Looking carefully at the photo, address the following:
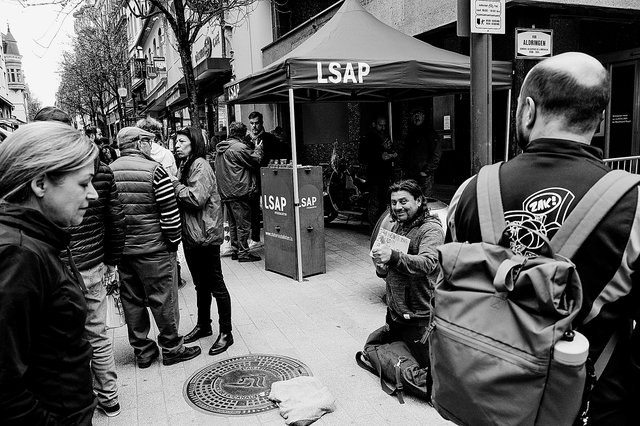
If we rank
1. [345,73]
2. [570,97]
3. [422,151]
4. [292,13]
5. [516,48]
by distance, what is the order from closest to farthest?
[570,97]
[516,48]
[345,73]
[422,151]
[292,13]

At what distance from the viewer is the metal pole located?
3.78m

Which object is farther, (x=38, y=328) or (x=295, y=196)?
(x=295, y=196)

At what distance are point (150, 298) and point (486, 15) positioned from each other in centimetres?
340

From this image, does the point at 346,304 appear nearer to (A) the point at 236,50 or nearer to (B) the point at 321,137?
(B) the point at 321,137

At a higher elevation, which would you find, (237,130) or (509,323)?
(237,130)

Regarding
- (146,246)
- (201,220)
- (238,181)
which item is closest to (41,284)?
(146,246)

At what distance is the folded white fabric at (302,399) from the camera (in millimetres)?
3365

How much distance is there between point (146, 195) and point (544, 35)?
15.7 ft

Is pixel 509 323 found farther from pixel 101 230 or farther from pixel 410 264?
pixel 101 230

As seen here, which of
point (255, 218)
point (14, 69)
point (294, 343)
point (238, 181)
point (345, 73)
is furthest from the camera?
point (14, 69)

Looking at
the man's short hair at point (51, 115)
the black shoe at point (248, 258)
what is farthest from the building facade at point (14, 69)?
the man's short hair at point (51, 115)

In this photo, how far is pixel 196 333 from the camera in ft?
15.7

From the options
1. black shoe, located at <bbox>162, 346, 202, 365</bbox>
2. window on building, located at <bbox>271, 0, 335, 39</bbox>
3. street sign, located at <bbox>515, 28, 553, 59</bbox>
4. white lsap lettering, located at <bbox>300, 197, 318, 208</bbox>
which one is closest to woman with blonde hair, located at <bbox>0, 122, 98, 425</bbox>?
black shoe, located at <bbox>162, 346, 202, 365</bbox>

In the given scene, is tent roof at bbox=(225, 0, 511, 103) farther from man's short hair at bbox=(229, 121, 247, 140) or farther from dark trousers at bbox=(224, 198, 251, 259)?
dark trousers at bbox=(224, 198, 251, 259)
